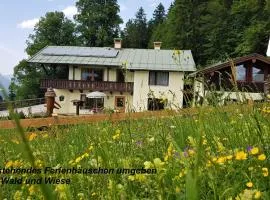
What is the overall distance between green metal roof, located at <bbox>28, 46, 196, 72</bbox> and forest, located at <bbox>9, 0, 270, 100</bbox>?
1571 cm

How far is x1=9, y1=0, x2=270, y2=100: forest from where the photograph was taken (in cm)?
5859

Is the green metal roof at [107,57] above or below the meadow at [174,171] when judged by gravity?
above

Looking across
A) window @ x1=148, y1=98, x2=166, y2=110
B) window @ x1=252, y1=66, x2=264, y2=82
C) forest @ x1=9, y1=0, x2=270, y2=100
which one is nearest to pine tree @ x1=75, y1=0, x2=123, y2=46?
forest @ x1=9, y1=0, x2=270, y2=100

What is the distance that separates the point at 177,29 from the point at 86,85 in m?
31.9

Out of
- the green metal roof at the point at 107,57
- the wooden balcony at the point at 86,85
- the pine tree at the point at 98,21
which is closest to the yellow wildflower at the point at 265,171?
the green metal roof at the point at 107,57

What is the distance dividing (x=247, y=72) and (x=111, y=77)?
38.4 feet

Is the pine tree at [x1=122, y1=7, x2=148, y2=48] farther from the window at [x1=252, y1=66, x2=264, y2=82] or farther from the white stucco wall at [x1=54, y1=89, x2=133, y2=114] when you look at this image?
the window at [x1=252, y1=66, x2=264, y2=82]

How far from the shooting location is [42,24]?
201 ft

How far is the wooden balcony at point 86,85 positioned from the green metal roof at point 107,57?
5.41 feet

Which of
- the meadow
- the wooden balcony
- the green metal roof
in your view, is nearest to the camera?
the meadow

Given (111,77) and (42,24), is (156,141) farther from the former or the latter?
(42,24)

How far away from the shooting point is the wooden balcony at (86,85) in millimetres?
36562

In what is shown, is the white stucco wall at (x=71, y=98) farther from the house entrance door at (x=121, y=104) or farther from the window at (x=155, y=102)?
the window at (x=155, y=102)

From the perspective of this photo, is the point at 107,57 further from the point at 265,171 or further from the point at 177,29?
the point at 265,171
